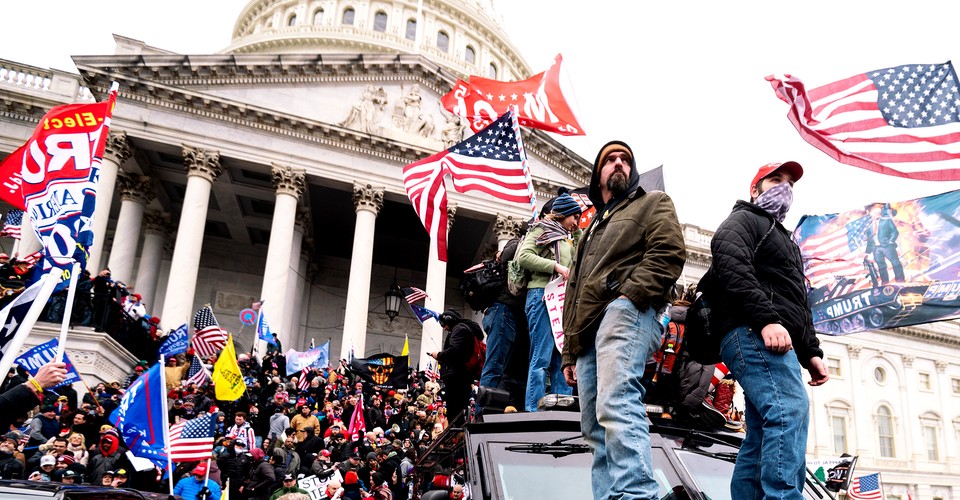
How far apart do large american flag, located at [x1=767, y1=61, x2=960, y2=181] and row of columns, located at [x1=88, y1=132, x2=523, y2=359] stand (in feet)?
46.9

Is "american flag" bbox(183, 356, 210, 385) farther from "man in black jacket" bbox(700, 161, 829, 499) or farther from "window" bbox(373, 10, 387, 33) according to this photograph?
"window" bbox(373, 10, 387, 33)

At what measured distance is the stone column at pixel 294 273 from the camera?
2683 centimetres

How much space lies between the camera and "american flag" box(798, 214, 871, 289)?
1047 centimetres

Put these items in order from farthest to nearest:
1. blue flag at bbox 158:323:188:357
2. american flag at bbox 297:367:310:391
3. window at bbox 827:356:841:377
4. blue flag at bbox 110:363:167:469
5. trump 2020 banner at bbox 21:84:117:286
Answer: window at bbox 827:356:841:377 < american flag at bbox 297:367:310:391 < blue flag at bbox 158:323:188:357 < blue flag at bbox 110:363:167:469 < trump 2020 banner at bbox 21:84:117:286

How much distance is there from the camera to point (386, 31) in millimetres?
50906

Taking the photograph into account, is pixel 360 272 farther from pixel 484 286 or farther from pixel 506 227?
pixel 484 286

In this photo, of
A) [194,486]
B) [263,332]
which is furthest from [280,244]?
[194,486]

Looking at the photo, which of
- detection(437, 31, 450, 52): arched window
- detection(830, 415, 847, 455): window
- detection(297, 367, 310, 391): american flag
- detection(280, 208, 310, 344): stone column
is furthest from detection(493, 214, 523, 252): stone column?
detection(437, 31, 450, 52): arched window

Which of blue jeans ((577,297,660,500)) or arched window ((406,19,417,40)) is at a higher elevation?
arched window ((406,19,417,40))

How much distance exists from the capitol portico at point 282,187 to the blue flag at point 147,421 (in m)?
8.39

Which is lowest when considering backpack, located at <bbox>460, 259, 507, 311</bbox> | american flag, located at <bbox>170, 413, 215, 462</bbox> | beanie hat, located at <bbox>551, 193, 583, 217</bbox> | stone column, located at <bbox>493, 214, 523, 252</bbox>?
american flag, located at <bbox>170, 413, 215, 462</bbox>

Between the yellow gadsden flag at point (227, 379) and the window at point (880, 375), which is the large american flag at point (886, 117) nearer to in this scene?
the yellow gadsden flag at point (227, 379)

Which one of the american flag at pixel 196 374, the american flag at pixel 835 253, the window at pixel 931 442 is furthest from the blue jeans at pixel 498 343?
the window at pixel 931 442

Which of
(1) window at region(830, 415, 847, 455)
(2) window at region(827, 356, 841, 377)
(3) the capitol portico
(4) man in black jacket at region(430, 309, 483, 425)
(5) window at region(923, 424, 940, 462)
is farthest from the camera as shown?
(5) window at region(923, 424, 940, 462)
